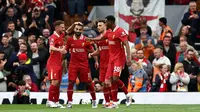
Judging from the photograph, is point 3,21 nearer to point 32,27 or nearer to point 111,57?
point 32,27

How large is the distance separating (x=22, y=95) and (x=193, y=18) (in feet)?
22.2

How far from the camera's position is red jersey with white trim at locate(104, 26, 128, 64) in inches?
995

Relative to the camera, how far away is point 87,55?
26.9 meters

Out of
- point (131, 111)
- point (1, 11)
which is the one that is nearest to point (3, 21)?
point (1, 11)

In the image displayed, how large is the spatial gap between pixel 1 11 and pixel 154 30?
5.41 m

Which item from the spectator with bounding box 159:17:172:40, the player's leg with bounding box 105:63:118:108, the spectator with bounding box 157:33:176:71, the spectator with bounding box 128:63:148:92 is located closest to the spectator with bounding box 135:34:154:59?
the spectator with bounding box 157:33:176:71

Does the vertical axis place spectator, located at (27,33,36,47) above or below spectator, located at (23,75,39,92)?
above

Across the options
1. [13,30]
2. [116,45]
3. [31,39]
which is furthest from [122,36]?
[13,30]

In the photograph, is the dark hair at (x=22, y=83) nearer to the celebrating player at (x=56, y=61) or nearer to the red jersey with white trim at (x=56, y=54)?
the celebrating player at (x=56, y=61)

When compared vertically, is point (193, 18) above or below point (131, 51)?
above

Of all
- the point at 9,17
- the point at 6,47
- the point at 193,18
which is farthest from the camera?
the point at 9,17

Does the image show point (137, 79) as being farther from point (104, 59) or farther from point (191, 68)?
point (104, 59)

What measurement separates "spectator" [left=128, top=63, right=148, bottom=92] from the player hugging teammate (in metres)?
2.78

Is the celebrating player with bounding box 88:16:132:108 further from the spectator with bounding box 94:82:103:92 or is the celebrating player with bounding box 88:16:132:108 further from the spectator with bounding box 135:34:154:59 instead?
the spectator with bounding box 135:34:154:59
